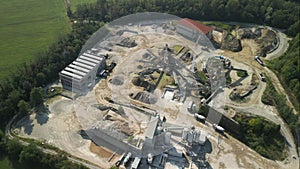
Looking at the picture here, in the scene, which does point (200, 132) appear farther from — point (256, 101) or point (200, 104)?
point (256, 101)

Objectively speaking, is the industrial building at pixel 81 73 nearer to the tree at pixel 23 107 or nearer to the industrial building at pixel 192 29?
the tree at pixel 23 107

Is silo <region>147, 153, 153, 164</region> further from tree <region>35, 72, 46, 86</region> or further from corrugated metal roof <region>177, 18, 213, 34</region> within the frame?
corrugated metal roof <region>177, 18, 213, 34</region>

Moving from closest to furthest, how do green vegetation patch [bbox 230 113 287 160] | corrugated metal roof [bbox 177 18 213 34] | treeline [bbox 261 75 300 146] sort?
green vegetation patch [bbox 230 113 287 160]
treeline [bbox 261 75 300 146]
corrugated metal roof [bbox 177 18 213 34]

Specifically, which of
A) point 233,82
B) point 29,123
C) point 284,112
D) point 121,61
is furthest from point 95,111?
point 284,112

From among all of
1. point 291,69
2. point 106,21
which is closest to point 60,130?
point 106,21

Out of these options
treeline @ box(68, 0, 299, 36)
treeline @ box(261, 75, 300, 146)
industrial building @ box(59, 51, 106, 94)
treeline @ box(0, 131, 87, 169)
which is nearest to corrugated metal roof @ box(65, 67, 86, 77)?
industrial building @ box(59, 51, 106, 94)

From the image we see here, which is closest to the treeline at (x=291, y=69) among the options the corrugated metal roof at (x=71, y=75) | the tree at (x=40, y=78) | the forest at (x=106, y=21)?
the forest at (x=106, y=21)
